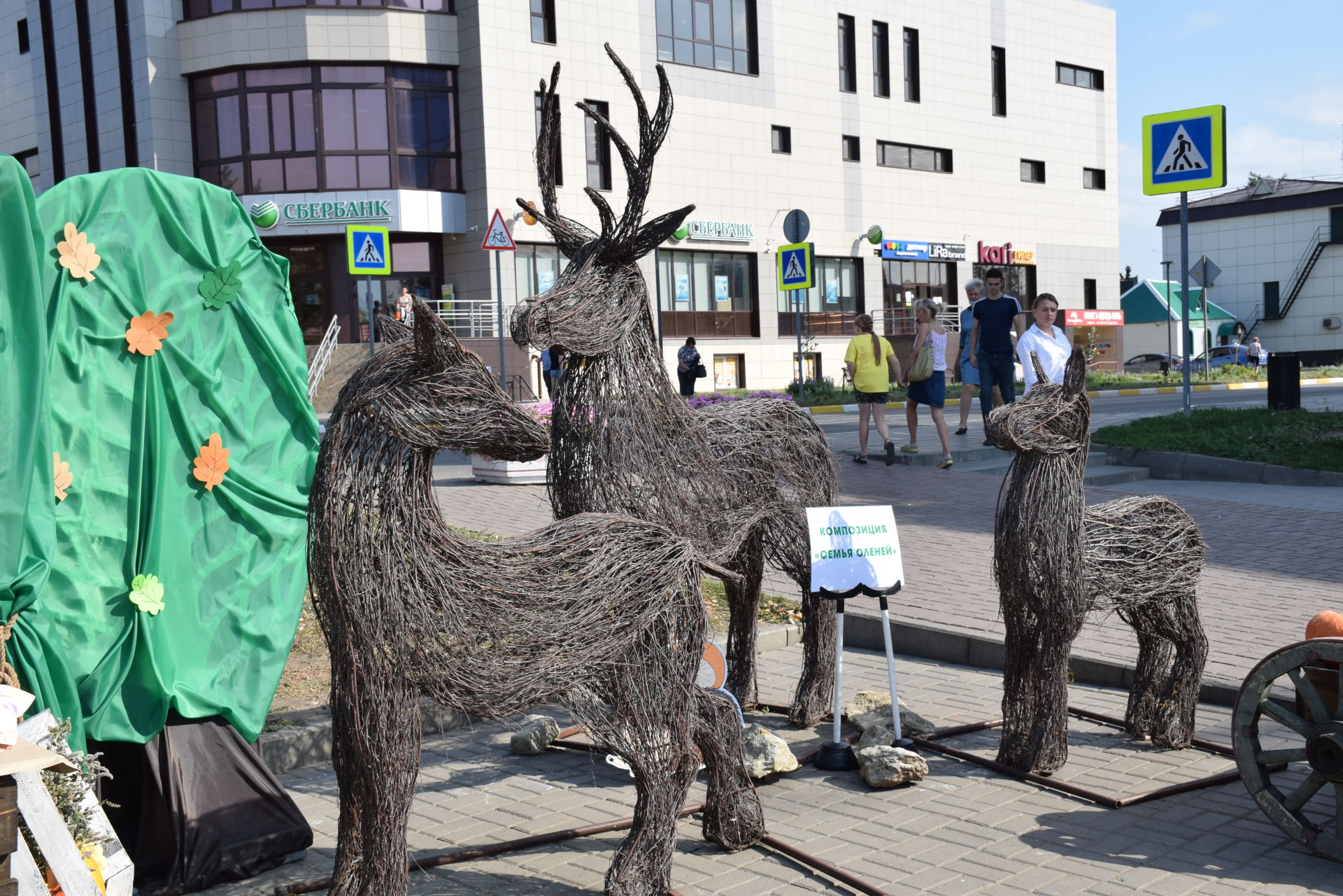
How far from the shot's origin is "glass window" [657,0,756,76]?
31969 mm

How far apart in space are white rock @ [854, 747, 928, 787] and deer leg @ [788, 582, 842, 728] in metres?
0.84

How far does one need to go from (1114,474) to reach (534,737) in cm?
941

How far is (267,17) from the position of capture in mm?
27438

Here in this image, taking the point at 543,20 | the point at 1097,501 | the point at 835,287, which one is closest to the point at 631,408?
the point at 1097,501

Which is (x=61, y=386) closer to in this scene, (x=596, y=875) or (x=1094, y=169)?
(x=596, y=875)

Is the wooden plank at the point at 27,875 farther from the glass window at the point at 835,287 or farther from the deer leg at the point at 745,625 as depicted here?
the glass window at the point at 835,287

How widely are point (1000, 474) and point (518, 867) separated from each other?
10001 millimetres

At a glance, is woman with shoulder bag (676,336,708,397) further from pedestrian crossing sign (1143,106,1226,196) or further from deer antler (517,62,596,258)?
deer antler (517,62,596,258)

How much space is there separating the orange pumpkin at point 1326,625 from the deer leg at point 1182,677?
0.96 metres

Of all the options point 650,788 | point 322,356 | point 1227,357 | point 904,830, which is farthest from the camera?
point 1227,357

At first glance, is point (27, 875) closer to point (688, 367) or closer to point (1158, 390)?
point (688, 367)

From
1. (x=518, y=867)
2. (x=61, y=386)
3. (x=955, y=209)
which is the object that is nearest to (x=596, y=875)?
(x=518, y=867)

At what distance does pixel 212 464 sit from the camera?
4387 mm

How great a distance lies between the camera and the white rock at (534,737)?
5594mm
